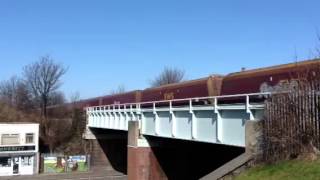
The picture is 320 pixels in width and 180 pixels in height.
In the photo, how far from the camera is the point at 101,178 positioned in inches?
1986

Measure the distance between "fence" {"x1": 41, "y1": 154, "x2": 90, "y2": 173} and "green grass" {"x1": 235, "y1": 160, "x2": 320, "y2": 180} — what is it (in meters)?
42.6

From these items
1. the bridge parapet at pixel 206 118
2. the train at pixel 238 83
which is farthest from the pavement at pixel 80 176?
the bridge parapet at pixel 206 118

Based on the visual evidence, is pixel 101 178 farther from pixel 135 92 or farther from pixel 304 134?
pixel 304 134

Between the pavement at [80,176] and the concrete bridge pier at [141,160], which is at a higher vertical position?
the concrete bridge pier at [141,160]

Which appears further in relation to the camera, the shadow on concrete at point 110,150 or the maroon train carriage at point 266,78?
the shadow on concrete at point 110,150

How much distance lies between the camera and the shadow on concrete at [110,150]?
5741 centimetres

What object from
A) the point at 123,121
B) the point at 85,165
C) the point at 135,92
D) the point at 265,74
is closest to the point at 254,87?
the point at 265,74

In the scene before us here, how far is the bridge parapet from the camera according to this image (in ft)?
66.1

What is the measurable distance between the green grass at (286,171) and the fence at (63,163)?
4258 centimetres

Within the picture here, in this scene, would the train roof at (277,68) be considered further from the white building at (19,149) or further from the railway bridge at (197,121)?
the white building at (19,149)

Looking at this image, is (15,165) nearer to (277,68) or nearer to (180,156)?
(180,156)

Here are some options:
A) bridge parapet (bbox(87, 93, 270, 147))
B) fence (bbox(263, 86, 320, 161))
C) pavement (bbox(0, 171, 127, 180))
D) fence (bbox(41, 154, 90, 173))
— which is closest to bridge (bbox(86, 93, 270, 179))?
bridge parapet (bbox(87, 93, 270, 147))

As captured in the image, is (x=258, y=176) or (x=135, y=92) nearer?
(x=258, y=176)

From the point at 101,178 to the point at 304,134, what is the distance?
36.9 meters
